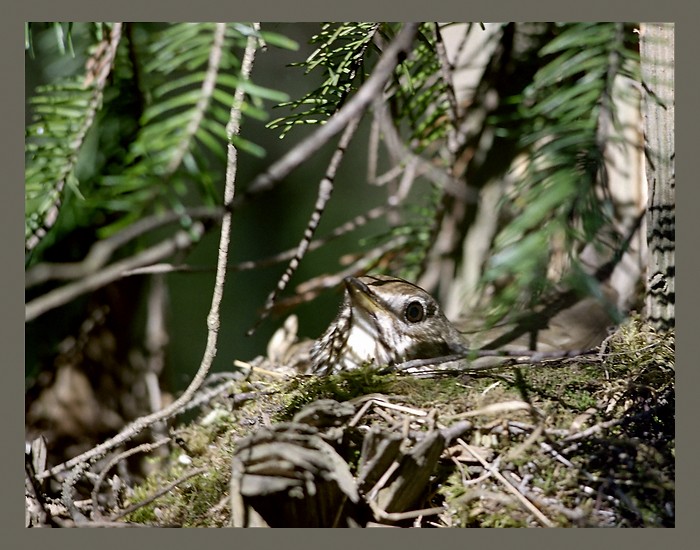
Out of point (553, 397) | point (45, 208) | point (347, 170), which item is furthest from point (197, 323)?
point (553, 397)

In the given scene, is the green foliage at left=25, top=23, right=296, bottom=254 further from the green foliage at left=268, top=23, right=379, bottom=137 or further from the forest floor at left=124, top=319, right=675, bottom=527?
the forest floor at left=124, top=319, right=675, bottom=527

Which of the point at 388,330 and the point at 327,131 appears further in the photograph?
the point at 388,330

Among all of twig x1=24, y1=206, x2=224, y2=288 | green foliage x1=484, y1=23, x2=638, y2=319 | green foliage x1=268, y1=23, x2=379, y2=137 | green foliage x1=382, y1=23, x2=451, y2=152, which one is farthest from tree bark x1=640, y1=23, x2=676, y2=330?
twig x1=24, y1=206, x2=224, y2=288

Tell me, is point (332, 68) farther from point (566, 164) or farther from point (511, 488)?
point (511, 488)

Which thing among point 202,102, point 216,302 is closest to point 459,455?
point 216,302

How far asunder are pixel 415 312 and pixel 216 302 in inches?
23.7

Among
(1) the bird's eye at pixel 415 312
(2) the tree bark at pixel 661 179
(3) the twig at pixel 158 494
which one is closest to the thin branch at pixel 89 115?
(3) the twig at pixel 158 494

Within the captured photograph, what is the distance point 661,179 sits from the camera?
1.60 m

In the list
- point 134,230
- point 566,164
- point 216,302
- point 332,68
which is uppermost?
point 332,68

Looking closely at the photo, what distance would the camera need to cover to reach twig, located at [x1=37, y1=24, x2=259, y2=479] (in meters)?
1.27

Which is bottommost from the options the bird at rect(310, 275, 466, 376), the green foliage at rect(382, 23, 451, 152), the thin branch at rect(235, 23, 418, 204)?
the bird at rect(310, 275, 466, 376)

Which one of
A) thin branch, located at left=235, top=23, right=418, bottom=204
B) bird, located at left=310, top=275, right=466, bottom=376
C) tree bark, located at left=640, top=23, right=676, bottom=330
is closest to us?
thin branch, located at left=235, top=23, right=418, bottom=204

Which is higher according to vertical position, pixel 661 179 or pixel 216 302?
pixel 661 179

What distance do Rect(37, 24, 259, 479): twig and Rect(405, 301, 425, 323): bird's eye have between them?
0.55m
